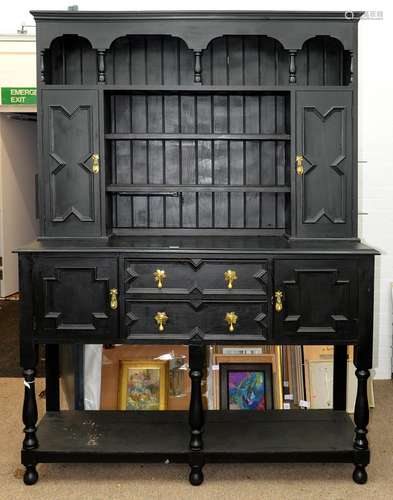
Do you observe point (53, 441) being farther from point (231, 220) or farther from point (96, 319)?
point (231, 220)

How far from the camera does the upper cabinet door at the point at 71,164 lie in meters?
3.39

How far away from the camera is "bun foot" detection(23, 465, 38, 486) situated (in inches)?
127

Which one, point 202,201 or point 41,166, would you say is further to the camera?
point 202,201

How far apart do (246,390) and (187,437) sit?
0.75m

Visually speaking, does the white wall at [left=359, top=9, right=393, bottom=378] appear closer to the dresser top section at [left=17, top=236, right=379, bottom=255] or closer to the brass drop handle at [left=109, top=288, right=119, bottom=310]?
the dresser top section at [left=17, top=236, right=379, bottom=255]

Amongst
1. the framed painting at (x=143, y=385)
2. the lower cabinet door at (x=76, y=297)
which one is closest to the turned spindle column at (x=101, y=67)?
the lower cabinet door at (x=76, y=297)

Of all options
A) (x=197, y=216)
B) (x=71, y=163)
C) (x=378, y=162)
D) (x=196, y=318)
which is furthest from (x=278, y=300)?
(x=378, y=162)

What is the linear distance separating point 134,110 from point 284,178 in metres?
0.92

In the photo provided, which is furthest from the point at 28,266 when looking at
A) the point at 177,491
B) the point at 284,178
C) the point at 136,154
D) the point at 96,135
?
the point at 284,178

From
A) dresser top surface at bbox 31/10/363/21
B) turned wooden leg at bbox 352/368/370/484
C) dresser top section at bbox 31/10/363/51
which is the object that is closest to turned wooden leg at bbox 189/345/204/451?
turned wooden leg at bbox 352/368/370/484

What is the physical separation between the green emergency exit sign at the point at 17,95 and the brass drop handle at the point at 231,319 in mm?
4174

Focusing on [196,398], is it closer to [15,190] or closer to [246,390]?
[246,390]

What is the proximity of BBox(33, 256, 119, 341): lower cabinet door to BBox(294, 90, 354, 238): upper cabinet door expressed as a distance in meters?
1.02

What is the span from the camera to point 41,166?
3.43m
